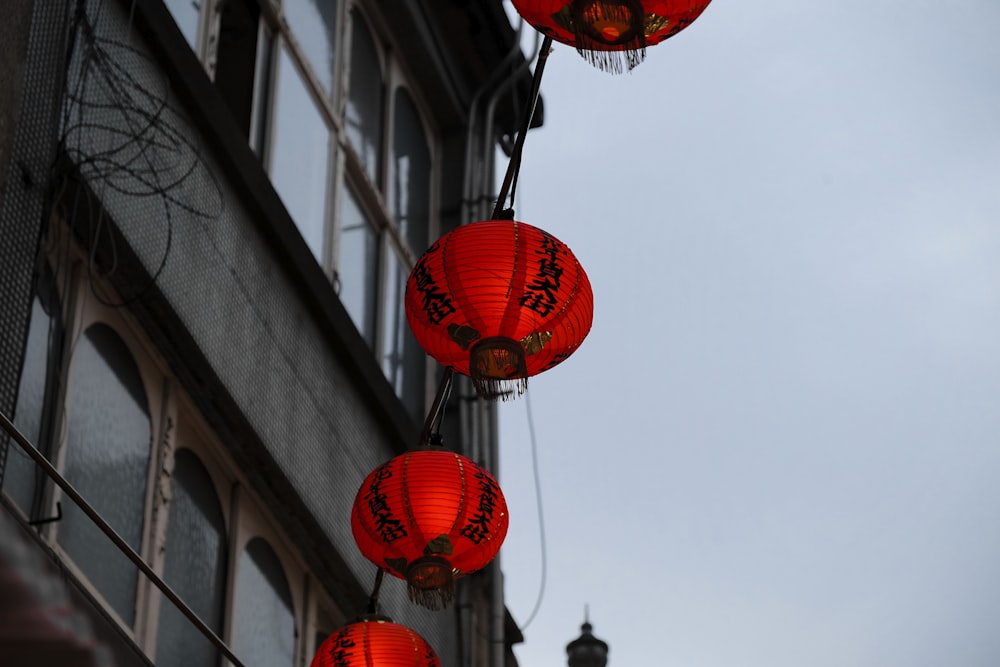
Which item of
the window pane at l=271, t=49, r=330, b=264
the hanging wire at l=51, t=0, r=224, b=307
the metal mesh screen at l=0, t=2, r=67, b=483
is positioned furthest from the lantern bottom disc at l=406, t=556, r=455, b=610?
the window pane at l=271, t=49, r=330, b=264

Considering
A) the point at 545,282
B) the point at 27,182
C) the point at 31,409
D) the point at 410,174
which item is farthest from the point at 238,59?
the point at 545,282

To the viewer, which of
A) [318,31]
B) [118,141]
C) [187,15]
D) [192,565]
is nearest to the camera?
[118,141]

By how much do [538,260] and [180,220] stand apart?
310cm

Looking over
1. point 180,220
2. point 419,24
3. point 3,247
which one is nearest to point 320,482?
point 180,220

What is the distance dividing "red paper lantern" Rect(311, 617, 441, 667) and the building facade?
0.96m

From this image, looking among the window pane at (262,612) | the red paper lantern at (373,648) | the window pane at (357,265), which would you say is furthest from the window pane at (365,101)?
the red paper lantern at (373,648)

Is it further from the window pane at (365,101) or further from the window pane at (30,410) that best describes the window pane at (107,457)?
the window pane at (365,101)

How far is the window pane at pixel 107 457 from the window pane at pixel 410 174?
5.94m

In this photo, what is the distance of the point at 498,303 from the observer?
299 inches

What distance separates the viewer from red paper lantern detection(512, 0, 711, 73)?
694 cm

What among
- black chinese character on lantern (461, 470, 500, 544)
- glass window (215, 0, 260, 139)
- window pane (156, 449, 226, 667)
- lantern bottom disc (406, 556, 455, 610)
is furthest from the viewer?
glass window (215, 0, 260, 139)

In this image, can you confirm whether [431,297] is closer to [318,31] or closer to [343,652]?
[343,652]

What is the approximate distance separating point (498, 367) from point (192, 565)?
9.78ft

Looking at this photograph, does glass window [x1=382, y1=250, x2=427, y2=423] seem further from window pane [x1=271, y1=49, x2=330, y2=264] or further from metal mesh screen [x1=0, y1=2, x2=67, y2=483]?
metal mesh screen [x1=0, y1=2, x2=67, y2=483]
